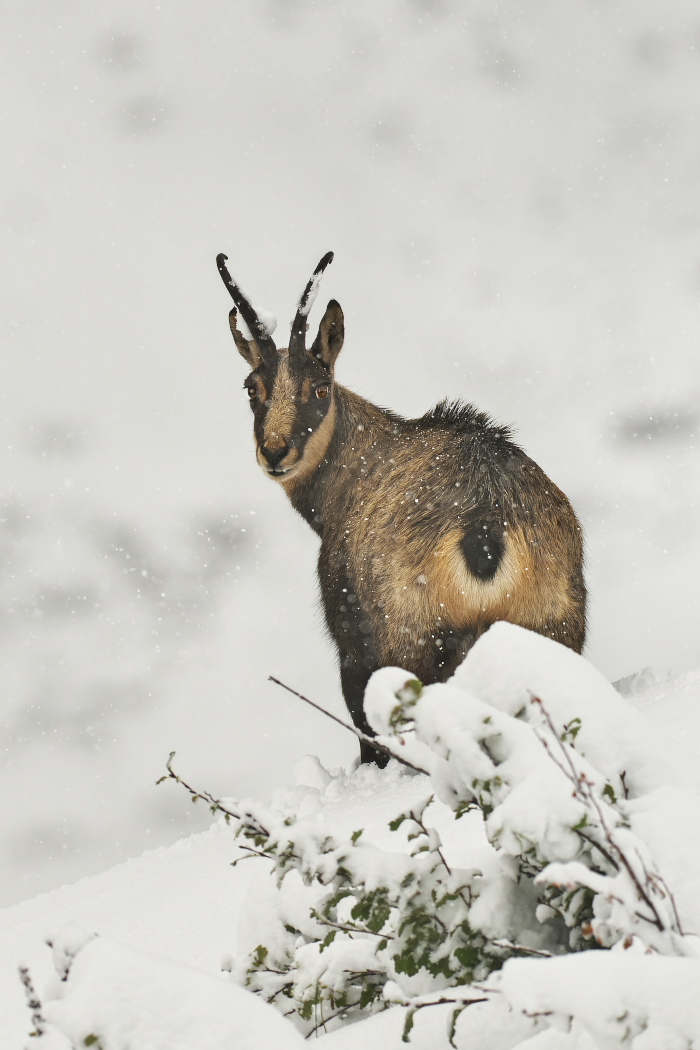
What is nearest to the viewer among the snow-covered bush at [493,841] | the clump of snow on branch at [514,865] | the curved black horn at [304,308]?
the clump of snow on branch at [514,865]

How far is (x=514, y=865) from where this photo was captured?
1.67 m

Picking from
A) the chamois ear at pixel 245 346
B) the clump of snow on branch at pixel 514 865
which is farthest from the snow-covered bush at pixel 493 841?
the chamois ear at pixel 245 346

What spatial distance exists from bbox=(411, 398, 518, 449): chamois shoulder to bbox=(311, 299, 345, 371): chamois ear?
0.69 m

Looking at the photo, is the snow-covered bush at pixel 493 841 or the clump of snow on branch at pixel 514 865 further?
the snow-covered bush at pixel 493 841

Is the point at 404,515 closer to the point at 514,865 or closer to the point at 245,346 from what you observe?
the point at 245,346

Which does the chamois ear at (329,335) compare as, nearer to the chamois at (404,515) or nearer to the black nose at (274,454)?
the chamois at (404,515)

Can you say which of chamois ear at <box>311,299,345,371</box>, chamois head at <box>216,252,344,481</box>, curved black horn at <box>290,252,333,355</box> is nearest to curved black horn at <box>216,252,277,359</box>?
chamois head at <box>216,252,344,481</box>

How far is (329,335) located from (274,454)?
2.93ft

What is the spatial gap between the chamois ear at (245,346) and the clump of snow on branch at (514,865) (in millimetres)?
3861

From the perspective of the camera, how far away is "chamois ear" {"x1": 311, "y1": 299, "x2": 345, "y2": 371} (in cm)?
548

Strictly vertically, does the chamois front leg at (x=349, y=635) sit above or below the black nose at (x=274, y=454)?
below

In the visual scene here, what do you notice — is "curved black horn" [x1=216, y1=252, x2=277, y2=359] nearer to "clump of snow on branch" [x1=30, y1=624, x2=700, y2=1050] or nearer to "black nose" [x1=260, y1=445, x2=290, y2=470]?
"black nose" [x1=260, y1=445, x2=290, y2=470]

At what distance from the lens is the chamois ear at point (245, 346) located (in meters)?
5.48

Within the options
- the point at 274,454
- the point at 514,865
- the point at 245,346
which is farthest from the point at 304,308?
the point at 514,865
